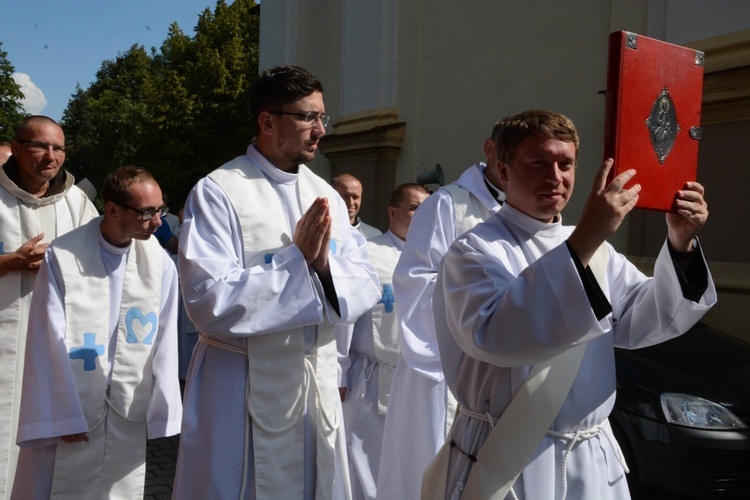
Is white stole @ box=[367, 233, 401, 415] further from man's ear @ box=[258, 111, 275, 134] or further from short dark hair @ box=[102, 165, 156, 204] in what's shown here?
man's ear @ box=[258, 111, 275, 134]

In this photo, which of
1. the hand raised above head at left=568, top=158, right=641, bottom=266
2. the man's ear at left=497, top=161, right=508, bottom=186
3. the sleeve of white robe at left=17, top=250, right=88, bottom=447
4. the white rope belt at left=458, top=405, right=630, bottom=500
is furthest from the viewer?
the sleeve of white robe at left=17, top=250, right=88, bottom=447

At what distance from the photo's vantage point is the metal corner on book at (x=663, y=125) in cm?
241

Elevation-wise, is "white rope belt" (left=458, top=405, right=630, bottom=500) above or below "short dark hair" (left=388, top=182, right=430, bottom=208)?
below

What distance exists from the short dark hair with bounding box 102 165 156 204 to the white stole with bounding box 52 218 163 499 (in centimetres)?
28

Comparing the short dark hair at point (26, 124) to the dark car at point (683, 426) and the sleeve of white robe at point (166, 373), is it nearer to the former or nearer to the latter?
the sleeve of white robe at point (166, 373)

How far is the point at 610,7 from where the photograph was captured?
29.1 feet

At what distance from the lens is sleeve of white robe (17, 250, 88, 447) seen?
3926mm

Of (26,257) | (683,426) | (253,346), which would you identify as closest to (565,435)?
(253,346)

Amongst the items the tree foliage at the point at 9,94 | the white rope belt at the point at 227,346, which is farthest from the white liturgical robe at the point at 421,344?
the tree foliage at the point at 9,94

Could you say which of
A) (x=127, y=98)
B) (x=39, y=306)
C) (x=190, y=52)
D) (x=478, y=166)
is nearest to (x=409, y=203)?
(x=478, y=166)

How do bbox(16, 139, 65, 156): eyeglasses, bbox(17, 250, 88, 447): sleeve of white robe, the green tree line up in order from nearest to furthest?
1. bbox(17, 250, 88, 447): sleeve of white robe
2. bbox(16, 139, 65, 156): eyeglasses
3. the green tree

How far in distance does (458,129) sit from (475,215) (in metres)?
6.67

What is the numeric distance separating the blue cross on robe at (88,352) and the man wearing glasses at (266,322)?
94cm

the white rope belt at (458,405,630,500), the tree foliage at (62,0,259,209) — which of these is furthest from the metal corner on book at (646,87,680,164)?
the tree foliage at (62,0,259,209)
